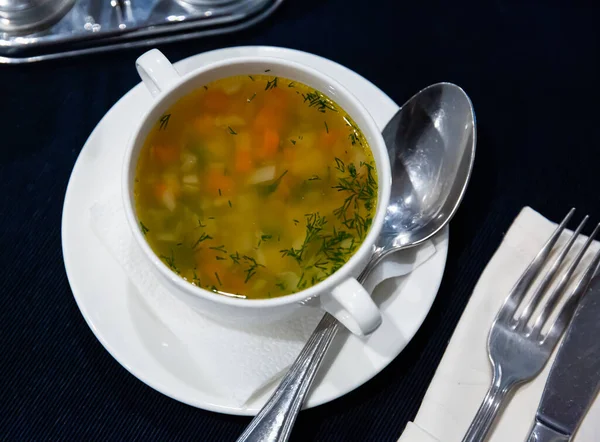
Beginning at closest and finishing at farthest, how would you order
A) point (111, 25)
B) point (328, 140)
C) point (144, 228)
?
point (144, 228) → point (328, 140) → point (111, 25)

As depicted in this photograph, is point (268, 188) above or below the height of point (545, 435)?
above

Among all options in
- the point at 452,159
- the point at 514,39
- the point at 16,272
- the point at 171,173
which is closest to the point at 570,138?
the point at 514,39

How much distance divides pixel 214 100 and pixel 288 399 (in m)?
0.57

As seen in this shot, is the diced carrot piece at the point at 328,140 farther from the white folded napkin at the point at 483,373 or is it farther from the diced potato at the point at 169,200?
the white folded napkin at the point at 483,373

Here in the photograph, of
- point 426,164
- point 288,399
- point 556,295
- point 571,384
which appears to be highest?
point 426,164

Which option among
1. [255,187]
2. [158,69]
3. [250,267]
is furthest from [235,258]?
[158,69]

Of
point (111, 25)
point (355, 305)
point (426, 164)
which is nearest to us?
point (355, 305)

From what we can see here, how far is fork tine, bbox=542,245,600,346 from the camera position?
1.15 m

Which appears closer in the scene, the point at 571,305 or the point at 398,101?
the point at 571,305

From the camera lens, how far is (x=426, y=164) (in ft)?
4.13

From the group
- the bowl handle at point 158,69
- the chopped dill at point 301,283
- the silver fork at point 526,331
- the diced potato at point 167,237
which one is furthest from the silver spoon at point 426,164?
the bowl handle at point 158,69

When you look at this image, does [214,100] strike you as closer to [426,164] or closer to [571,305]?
[426,164]

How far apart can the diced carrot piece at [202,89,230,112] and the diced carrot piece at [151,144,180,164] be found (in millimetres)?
104

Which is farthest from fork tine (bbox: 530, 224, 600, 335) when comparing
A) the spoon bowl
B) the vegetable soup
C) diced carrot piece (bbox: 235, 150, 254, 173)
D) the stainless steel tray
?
the stainless steel tray
